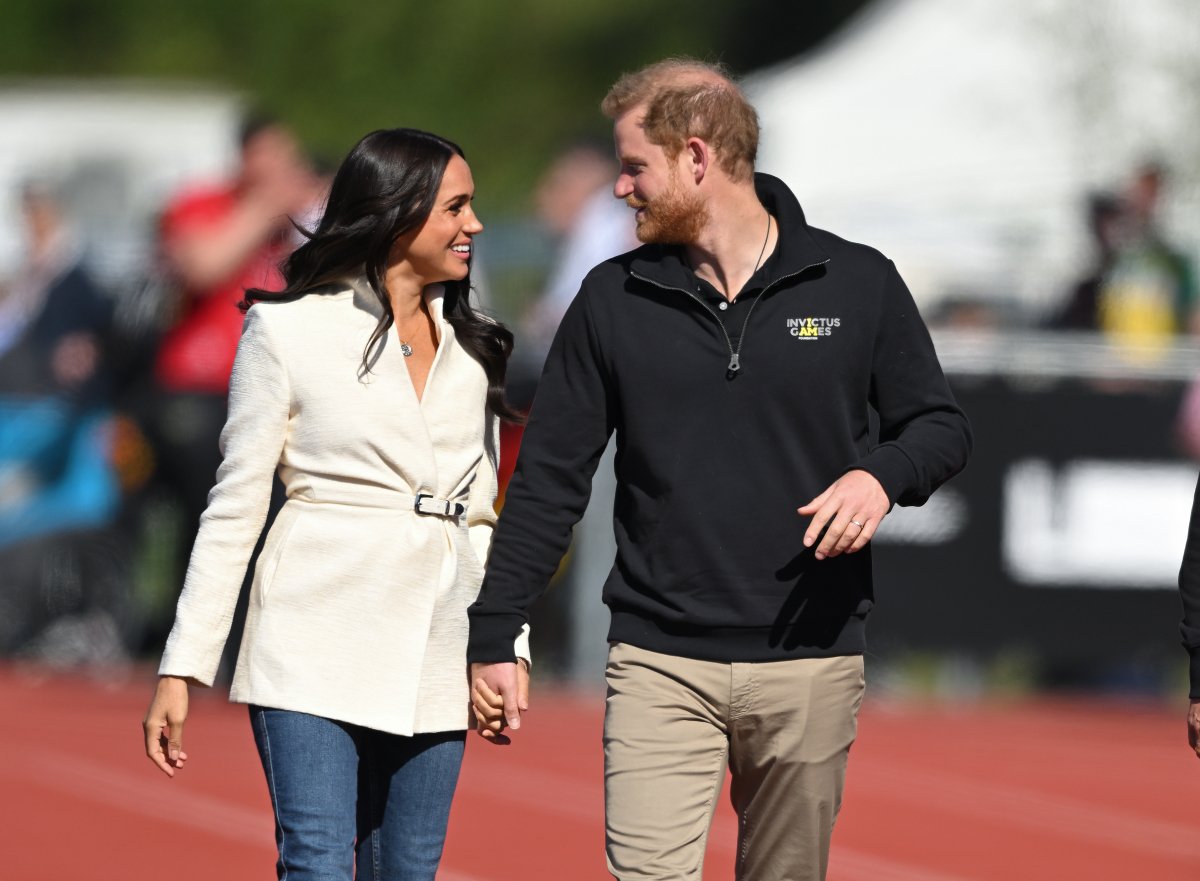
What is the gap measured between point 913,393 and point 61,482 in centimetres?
882

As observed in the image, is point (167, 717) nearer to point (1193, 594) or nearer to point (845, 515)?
point (845, 515)

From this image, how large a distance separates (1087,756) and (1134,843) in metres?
2.18

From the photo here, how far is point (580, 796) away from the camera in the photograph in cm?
900

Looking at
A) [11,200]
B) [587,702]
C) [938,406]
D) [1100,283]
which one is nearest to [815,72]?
[11,200]

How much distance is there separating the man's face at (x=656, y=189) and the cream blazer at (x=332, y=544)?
62cm

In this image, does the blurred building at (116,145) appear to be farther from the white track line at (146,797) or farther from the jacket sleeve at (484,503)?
the jacket sleeve at (484,503)

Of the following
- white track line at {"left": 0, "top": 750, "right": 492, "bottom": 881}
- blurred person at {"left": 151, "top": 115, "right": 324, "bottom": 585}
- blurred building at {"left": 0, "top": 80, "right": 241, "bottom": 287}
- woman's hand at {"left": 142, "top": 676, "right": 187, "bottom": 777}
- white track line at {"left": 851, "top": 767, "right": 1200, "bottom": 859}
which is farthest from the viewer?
blurred building at {"left": 0, "top": 80, "right": 241, "bottom": 287}

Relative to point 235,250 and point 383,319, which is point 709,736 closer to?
point 383,319

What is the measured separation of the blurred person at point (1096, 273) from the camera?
12.6 metres

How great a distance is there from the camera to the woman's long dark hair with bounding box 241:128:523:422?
441 centimetres

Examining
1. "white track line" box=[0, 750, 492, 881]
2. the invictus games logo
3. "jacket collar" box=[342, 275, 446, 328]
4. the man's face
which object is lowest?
"white track line" box=[0, 750, 492, 881]

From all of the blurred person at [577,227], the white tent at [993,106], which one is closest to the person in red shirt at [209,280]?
the blurred person at [577,227]

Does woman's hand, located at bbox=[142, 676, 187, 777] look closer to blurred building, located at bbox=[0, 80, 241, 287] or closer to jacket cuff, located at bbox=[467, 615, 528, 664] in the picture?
jacket cuff, located at bbox=[467, 615, 528, 664]

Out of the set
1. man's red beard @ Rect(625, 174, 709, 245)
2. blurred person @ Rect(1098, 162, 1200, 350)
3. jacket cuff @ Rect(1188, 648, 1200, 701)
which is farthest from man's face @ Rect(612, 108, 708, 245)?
blurred person @ Rect(1098, 162, 1200, 350)
